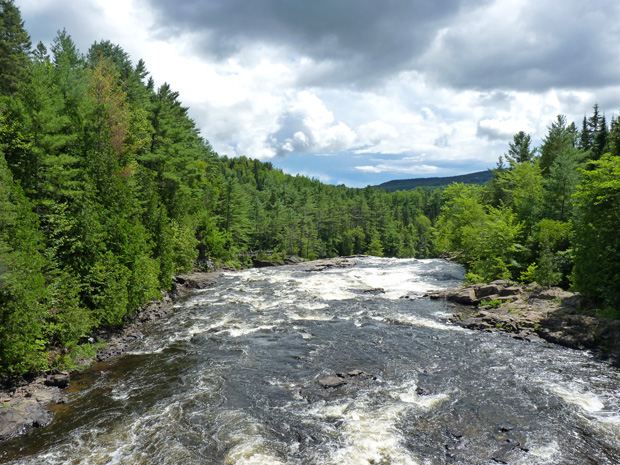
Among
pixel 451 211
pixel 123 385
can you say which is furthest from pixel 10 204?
pixel 451 211

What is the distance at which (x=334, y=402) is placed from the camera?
1367cm

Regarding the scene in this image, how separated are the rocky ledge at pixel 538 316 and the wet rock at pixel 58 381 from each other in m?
23.2

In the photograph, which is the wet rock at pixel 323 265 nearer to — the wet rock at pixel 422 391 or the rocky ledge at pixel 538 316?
the rocky ledge at pixel 538 316

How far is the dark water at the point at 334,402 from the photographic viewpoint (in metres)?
10.7

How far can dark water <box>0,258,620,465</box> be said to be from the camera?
35.1 ft

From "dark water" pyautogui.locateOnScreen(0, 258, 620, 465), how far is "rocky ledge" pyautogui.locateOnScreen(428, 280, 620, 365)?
1.54m

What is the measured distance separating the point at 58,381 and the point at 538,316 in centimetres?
2737

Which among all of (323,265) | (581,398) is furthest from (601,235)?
(323,265)

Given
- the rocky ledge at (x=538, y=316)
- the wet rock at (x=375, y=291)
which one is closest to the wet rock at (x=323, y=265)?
the wet rock at (x=375, y=291)

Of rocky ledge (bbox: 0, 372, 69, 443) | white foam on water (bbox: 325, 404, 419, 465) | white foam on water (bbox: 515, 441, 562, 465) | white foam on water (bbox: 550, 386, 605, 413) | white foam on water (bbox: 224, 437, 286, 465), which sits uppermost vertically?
rocky ledge (bbox: 0, 372, 69, 443)

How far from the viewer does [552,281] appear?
28.2 meters

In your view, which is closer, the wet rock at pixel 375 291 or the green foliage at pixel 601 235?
the green foliage at pixel 601 235

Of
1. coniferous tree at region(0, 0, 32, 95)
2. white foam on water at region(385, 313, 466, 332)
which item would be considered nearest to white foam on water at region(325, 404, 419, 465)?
white foam on water at region(385, 313, 466, 332)

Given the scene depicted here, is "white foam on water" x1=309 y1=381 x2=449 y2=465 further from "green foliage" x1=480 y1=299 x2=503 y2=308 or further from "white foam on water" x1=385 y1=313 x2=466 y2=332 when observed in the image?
"green foliage" x1=480 y1=299 x2=503 y2=308
